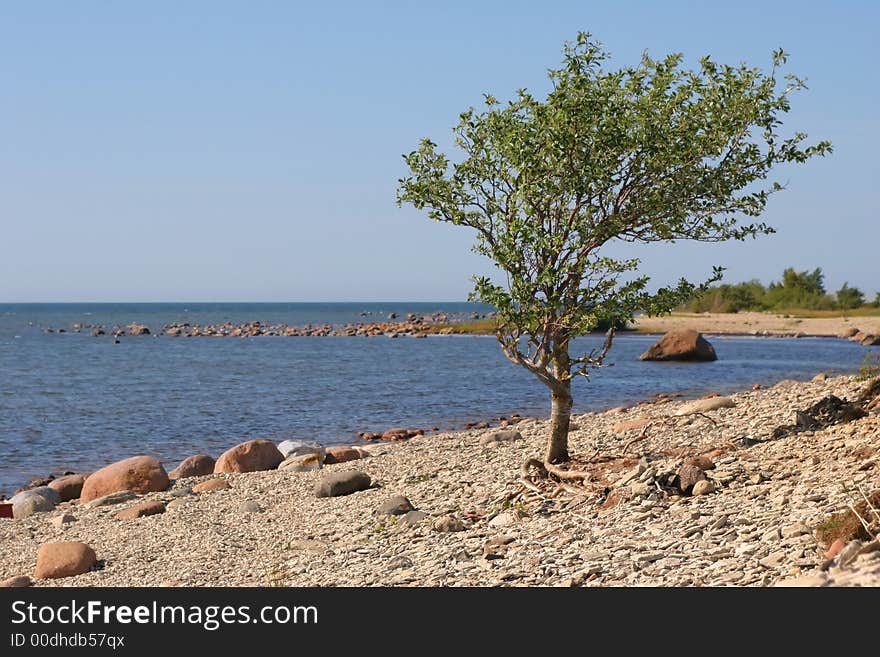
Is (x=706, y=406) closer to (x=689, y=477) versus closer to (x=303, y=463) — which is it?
(x=689, y=477)

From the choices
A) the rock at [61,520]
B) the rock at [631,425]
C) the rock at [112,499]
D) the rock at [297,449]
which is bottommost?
the rock at [61,520]

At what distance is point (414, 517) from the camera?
13.9 m

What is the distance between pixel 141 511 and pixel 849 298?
8884cm

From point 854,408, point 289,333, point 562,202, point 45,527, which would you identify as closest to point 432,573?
point 562,202

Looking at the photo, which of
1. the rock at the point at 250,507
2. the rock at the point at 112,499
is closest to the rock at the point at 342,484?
the rock at the point at 250,507

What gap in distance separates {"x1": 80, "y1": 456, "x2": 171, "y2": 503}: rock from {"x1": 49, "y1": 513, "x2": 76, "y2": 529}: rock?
1991 mm

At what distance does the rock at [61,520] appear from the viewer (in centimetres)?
1760

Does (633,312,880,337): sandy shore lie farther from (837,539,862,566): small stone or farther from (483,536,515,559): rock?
(837,539,862,566): small stone

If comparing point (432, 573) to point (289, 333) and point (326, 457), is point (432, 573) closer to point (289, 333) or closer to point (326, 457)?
point (326, 457)

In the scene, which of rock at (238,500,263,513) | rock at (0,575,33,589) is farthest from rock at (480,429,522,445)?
rock at (0,575,33,589)

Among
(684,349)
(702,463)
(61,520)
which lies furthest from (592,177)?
(684,349)

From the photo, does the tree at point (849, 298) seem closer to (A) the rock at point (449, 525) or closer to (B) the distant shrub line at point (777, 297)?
(B) the distant shrub line at point (777, 297)

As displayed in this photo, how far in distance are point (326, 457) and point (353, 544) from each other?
9320 mm

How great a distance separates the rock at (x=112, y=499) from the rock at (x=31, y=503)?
3.28ft
